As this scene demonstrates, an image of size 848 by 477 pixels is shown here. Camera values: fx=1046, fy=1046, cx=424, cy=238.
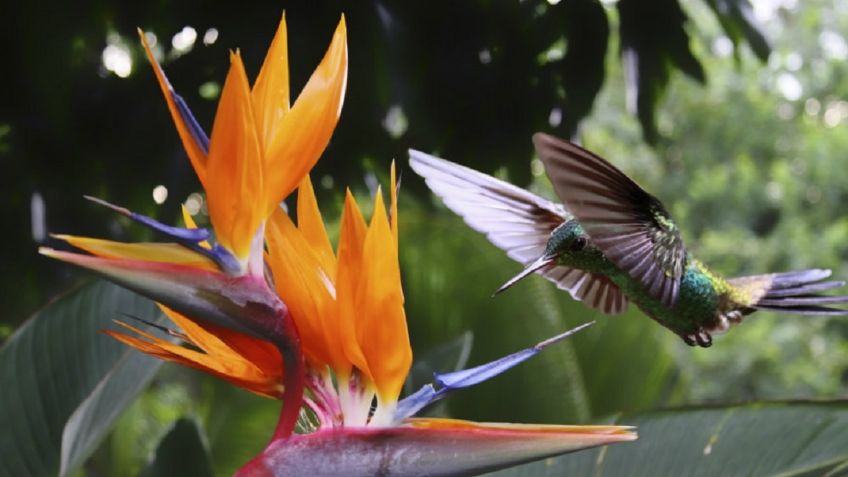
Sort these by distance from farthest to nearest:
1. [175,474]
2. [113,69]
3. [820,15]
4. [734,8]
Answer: [820,15], [113,69], [734,8], [175,474]

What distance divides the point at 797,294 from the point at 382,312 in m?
0.27

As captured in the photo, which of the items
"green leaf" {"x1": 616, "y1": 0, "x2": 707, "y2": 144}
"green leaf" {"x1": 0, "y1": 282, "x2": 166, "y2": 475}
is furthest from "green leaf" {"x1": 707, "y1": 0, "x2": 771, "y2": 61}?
"green leaf" {"x1": 0, "y1": 282, "x2": 166, "y2": 475}

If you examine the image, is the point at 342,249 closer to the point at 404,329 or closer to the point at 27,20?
the point at 404,329

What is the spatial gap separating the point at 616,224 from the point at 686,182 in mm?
4973

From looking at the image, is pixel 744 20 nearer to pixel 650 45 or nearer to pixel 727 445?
pixel 650 45

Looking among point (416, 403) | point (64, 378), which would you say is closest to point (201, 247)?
point (416, 403)

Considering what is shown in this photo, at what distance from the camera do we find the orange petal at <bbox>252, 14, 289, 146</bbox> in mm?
484

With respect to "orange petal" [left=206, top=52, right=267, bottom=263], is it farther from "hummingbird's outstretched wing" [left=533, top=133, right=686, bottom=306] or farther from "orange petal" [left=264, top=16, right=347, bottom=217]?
"hummingbird's outstretched wing" [left=533, top=133, right=686, bottom=306]

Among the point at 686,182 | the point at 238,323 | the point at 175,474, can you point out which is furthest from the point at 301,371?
the point at 686,182

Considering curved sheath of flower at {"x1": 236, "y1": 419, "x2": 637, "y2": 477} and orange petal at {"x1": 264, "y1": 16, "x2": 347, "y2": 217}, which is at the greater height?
orange petal at {"x1": 264, "y1": 16, "x2": 347, "y2": 217}

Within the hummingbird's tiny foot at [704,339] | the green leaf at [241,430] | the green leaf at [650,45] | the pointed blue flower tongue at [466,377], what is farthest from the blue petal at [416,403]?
the green leaf at [241,430]

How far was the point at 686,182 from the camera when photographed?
5.33 meters

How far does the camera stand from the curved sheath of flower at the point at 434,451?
45 centimetres

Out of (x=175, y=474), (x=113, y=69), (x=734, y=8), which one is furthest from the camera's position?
(x=113, y=69)
